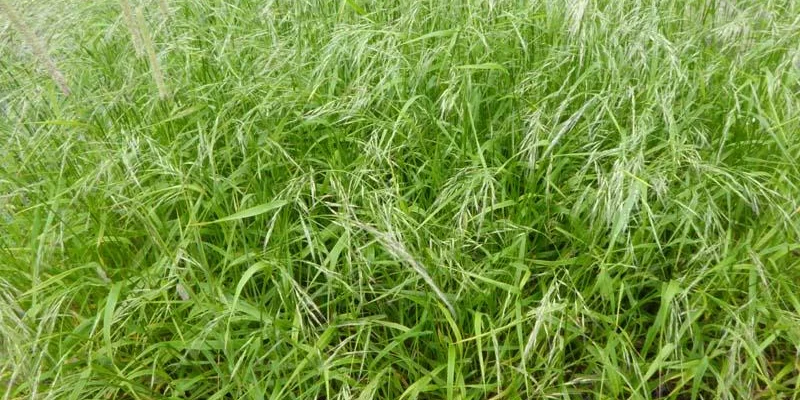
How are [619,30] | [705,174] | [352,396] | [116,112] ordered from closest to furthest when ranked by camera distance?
[352,396]
[705,174]
[619,30]
[116,112]

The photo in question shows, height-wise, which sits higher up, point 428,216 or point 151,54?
point 151,54

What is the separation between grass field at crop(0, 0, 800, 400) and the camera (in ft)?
4.94

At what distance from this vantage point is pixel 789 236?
154 cm

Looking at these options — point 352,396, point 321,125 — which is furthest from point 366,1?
point 352,396

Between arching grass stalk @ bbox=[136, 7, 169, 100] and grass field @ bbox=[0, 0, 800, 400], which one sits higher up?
arching grass stalk @ bbox=[136, 7, 169, 100]

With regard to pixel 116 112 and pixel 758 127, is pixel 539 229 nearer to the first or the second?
pixel 758 127

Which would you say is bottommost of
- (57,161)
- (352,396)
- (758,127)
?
(352,396)

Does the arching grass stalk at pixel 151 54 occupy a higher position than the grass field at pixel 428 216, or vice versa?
the arching grass stalk at pixel 151 54

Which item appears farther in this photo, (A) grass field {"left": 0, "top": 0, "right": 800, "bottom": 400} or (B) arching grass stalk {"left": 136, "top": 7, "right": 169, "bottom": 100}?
(B) arching grass stalk {"left": 136, "top": 7, "right": 169, "bottom": 100}

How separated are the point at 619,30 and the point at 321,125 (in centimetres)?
84

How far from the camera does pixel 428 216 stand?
5.25 feet

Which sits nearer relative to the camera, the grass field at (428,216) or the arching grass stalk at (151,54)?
the grass field at (428,216)

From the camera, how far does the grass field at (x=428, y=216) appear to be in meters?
1.50

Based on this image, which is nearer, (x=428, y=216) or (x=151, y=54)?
(x=428, y=216)
